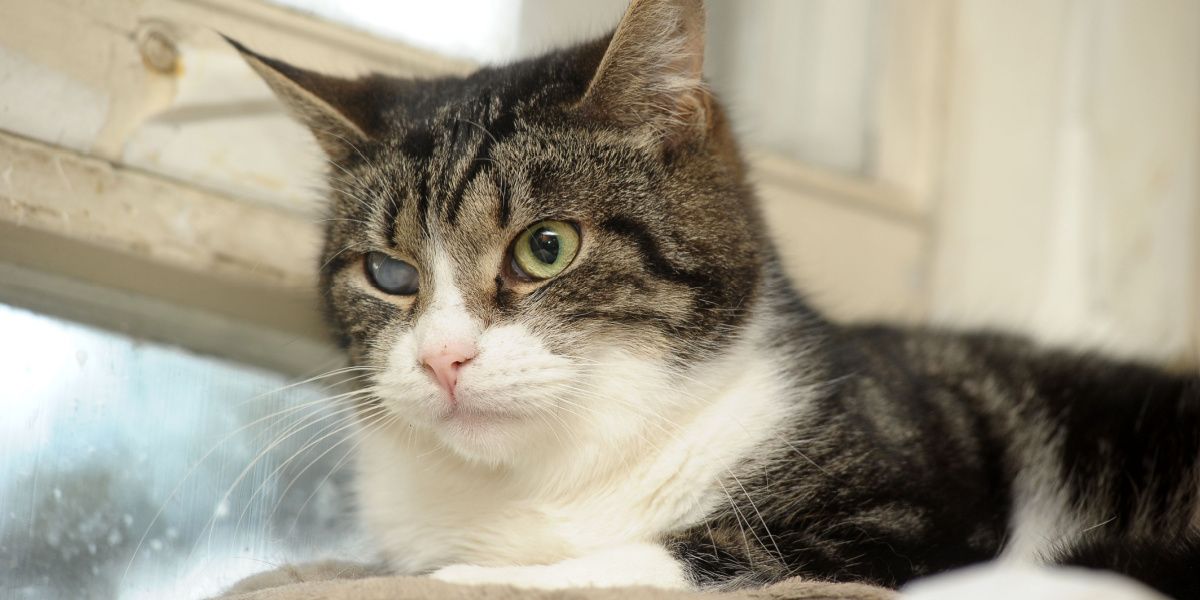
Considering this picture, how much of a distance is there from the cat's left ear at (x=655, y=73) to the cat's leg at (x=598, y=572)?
2.11 ft

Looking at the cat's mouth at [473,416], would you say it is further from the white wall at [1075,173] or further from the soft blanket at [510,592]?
the white wall at [1075,173]

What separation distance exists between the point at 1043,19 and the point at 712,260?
1.59 meters

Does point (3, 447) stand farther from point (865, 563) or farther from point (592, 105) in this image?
point (865, 563)

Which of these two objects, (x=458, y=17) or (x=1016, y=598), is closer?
(x=1016, y=598)

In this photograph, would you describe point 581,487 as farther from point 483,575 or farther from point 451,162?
point 451,162

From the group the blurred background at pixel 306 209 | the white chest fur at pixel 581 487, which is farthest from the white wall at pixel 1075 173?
the white chest fur at pixel 581 487

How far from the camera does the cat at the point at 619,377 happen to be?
1.41 meters

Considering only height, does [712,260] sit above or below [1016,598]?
above

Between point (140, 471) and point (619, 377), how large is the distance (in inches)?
34.7

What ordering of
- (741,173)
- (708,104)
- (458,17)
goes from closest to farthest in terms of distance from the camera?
(708,104) → (741,173) → (458,17)

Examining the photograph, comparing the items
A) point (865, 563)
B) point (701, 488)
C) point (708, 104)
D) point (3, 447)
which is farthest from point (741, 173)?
point (3, 447)

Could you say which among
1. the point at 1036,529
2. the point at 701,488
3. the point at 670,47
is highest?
the point at 670,47

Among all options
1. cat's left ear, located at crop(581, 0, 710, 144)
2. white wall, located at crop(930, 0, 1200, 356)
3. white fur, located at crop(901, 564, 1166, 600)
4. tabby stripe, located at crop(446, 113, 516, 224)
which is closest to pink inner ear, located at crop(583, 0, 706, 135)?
cat's left ear, located at crop(581, 0, 710, 144)

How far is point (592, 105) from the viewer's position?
1.56 meters
